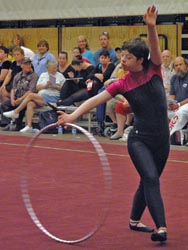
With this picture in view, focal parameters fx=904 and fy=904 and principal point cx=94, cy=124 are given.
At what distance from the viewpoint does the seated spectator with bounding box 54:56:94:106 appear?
19484mm

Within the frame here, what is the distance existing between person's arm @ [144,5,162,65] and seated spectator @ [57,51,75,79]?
11.2 m

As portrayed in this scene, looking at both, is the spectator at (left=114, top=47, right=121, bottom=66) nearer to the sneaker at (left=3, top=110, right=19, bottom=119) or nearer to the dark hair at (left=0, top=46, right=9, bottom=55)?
the sneaker at (left=3, top=110, right=19, bottom=119)

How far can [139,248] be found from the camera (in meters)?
8.27

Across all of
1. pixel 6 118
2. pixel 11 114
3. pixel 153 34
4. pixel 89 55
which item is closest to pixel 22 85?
pixel 11 114

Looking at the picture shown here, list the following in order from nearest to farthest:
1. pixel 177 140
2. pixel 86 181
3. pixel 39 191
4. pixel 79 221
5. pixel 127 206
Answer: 1. pixel 79 221
2. pixel 127 206
3. pixel 39 191
4. pixel 86 181
5. pixel 177 140

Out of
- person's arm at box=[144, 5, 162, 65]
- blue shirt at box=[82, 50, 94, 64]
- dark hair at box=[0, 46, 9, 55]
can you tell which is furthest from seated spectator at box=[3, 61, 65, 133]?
person's arm at box=[144, 5, 162, 65]

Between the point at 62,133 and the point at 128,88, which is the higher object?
the point at 128,88

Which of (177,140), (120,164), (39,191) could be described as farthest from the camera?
(177,140)

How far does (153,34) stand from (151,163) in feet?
4.03

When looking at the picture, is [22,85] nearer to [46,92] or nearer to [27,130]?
[46,92]

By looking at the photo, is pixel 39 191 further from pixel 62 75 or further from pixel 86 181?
pixel 62 75

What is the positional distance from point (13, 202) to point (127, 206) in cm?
138

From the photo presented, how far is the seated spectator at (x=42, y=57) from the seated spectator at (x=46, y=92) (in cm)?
91

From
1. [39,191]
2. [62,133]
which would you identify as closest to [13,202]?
[39,191]
